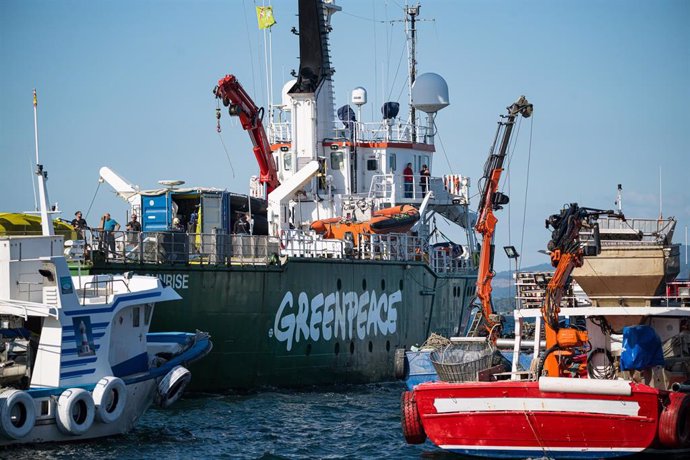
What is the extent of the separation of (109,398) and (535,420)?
850 cm

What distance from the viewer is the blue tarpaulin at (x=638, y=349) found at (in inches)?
858

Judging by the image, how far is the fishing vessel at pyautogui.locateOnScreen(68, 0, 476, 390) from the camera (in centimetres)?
3133

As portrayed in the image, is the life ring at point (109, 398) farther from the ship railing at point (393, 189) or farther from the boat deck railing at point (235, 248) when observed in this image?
the ship railing at point (393, 189)

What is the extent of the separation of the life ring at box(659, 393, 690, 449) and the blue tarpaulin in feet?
2.82

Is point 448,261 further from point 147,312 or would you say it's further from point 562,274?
point 562,274

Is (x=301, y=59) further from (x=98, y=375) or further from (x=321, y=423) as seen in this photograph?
(x=98, y=375)

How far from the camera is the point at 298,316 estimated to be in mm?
33844

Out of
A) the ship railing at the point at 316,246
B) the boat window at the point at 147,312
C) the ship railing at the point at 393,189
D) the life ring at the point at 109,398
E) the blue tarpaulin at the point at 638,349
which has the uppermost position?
the ship railing at the point at 393,189

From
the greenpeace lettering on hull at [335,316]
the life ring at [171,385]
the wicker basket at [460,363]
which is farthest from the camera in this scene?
the greenpeace lettering on hull at [335,316]

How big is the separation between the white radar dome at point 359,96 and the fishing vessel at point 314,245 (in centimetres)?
5

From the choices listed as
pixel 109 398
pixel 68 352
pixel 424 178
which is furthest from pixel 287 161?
pixel 68 352

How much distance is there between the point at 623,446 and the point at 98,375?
1039cm

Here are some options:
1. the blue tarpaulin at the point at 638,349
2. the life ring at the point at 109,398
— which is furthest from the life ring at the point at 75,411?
the blue tarpaulin at the point at 638,349

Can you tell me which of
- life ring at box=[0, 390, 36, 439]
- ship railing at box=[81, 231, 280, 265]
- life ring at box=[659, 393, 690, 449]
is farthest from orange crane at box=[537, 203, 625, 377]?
ship railing at box=[81, 231, 280, 265]
